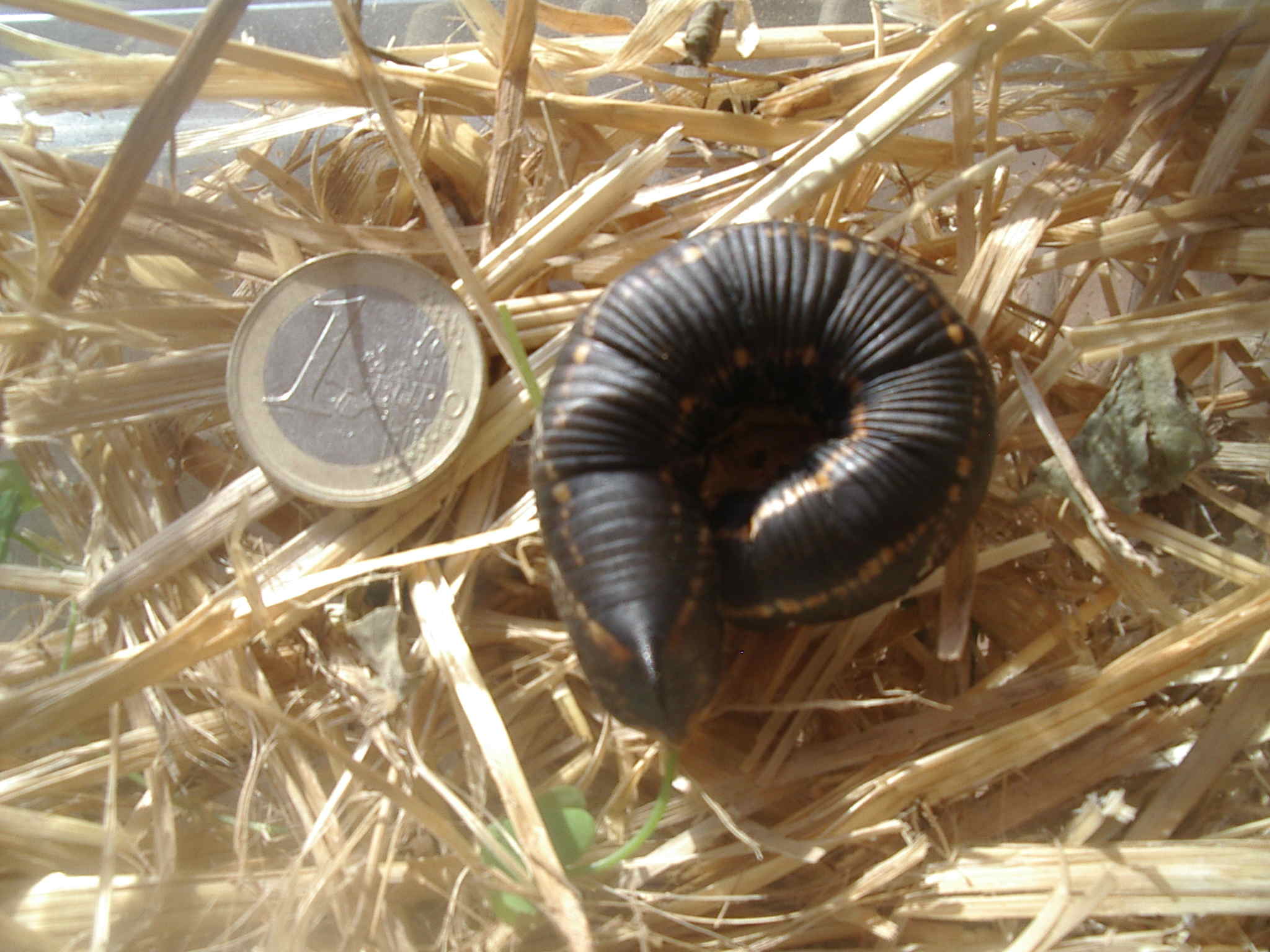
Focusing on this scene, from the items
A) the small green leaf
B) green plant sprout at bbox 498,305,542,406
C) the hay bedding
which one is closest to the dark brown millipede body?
green plant sprout at bbox 498,305,542,406

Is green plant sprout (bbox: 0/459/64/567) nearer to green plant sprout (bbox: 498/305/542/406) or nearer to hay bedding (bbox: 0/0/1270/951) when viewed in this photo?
hay bedding (bbox: 0/0/1270/951)

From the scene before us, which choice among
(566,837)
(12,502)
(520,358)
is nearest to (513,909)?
(566,837)

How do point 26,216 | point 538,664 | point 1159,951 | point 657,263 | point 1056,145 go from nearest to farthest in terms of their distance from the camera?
point 1159,951 < point 657,263 < point 538,664 < point 26,216 < point 1056,145

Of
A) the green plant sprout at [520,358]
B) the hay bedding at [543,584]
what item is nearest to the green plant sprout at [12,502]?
the hay bedding at [543,584]

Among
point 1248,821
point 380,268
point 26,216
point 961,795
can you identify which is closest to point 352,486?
point 380,268

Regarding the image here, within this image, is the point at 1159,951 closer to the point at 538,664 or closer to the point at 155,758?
the point at 538,664

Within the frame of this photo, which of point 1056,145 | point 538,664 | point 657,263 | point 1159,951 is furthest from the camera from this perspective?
point 1056,145

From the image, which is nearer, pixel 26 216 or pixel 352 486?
pixel 352 486

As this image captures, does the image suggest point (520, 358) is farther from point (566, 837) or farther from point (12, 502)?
point (12, 502)
